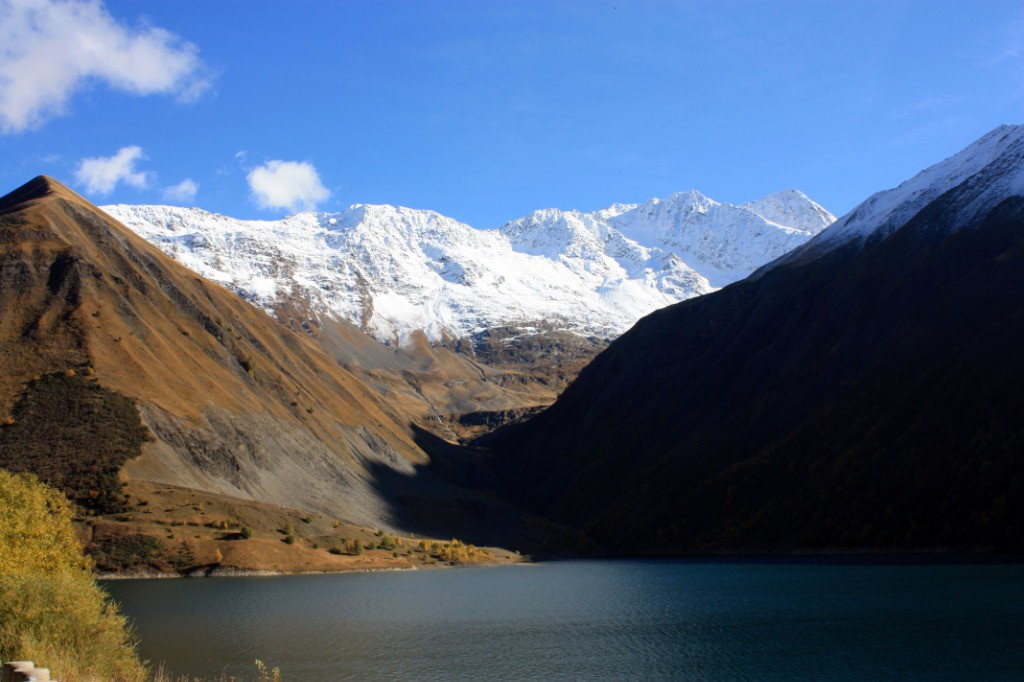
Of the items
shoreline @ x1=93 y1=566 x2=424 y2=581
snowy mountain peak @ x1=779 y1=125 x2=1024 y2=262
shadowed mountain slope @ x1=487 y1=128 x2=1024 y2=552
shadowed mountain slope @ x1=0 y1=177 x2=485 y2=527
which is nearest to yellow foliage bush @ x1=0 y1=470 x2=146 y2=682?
shoreline @ x1=93 y1=566 x2=424 y2=581

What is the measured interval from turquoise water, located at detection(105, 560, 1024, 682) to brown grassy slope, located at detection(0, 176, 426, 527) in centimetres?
2795

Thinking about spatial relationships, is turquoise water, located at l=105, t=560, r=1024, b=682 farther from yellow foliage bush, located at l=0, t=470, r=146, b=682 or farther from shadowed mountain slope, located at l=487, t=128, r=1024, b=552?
shadowed mountain slope, located at l=487, t=128, r=1024, b=552

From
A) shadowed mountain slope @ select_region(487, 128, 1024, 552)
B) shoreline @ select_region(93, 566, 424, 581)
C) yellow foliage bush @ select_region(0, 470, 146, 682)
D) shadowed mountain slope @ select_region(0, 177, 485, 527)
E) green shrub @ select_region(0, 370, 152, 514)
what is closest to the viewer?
yellow foliage bush @ select_region(0, 470, 146, 682)

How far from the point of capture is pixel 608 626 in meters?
54.8

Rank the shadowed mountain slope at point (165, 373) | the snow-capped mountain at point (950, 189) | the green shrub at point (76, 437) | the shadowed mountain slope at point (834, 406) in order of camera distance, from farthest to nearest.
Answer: the snow-capped mountain at point (950, 189), the shadowed mountain slope at point (165, 373), the shadowed mountain slope at point (834, 406), the green shrub at point (76, 437)

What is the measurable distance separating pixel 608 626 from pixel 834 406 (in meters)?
72.7

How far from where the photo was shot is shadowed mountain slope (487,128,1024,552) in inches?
3661

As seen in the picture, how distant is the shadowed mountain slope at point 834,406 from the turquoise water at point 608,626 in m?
18.3

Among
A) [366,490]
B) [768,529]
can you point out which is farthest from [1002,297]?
[366,490]

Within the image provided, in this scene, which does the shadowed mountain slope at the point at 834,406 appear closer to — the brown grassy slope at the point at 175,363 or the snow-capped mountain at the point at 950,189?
the snow-capped mountain at the point at 950,189

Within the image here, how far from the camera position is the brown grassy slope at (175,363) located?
100188mm

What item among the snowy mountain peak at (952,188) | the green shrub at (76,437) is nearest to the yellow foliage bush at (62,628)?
the green shrub at (76,437)

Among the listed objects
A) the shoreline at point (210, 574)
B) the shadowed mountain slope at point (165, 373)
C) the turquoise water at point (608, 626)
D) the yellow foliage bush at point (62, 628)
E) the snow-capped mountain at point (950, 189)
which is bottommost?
the shoreline at point (210, 574)

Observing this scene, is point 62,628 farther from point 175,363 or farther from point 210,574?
point 175,363
